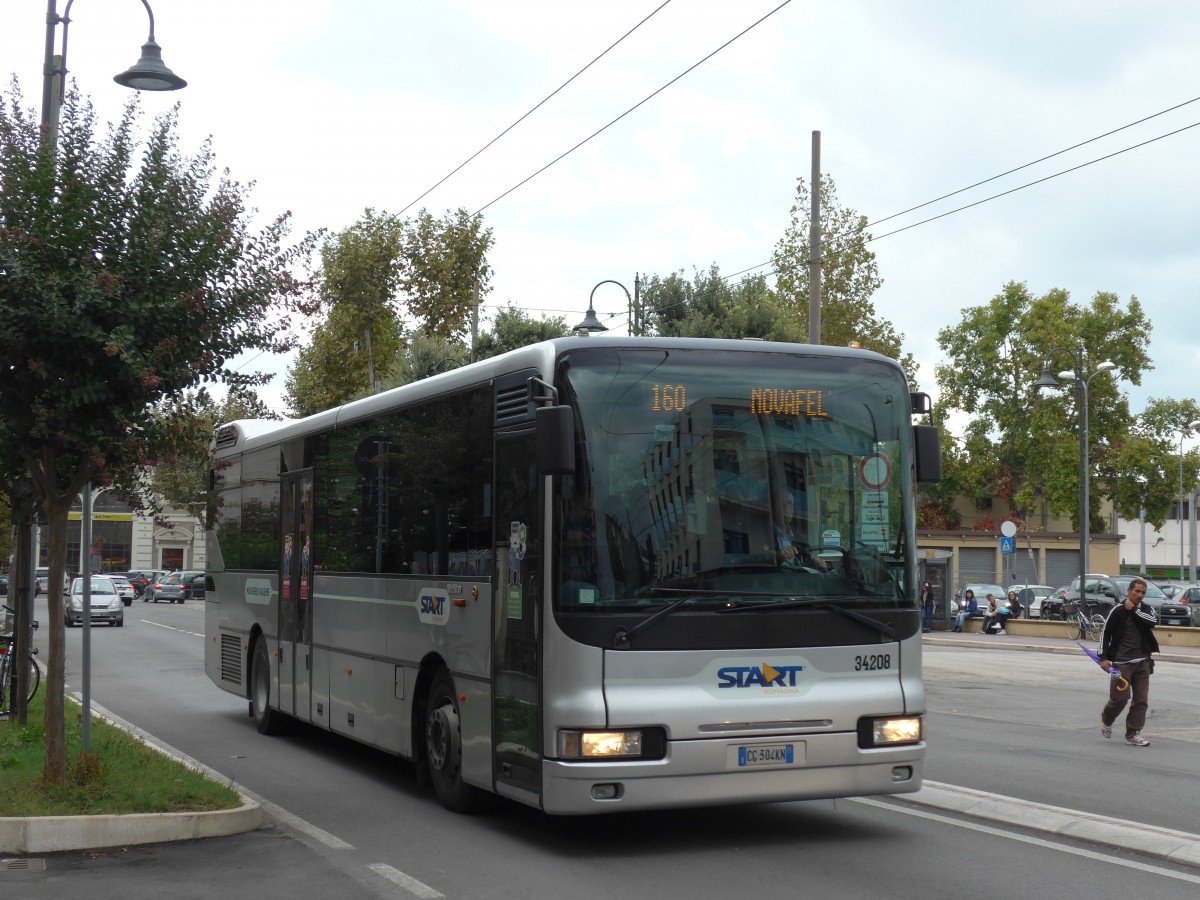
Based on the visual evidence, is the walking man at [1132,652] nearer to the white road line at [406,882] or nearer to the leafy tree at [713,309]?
the white road line at [406,882]

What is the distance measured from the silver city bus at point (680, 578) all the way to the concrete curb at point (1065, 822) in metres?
1.06

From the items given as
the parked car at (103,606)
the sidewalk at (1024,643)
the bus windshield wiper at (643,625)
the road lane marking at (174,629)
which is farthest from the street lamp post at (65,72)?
the parked car at (103,606)

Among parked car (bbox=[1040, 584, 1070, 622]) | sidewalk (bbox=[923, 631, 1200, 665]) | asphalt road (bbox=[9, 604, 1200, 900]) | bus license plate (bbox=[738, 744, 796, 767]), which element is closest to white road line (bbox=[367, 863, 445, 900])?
asphalt road (bbox=[9, 604, 1200, 900])

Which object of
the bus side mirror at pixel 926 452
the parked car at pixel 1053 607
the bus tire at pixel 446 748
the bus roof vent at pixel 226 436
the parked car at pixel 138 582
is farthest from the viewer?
the parked car at pixel 138 582

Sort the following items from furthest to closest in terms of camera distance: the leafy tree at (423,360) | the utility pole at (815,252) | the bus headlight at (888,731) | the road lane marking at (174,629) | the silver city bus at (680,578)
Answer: the leafy tree at (423,360) → the road lane marking at (174,629) → the utility pole at (815,252) → the bus headlight at (888,731) → the silver city bus at (680,578)

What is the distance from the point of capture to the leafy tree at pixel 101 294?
31.0ft

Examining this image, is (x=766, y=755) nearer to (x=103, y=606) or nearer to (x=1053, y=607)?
Result: (x=103, y=606)

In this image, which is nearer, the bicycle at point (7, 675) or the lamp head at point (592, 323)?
the bicycle at point (7, 675)

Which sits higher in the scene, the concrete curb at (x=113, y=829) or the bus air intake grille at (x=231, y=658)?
the bus air intake grille at (x=231, y=658)

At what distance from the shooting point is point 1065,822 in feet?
30.9

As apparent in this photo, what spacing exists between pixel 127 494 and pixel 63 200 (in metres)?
3.07

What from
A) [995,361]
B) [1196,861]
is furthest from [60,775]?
[995,361]

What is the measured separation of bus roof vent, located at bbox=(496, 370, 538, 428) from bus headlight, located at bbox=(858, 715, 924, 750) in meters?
2.70

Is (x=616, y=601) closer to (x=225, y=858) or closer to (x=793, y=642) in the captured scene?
(x=793, y=642)
